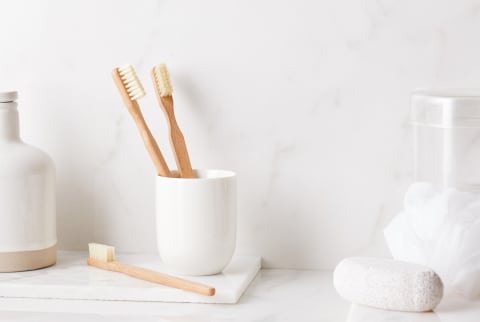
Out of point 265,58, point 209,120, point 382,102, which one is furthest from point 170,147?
point 382,102

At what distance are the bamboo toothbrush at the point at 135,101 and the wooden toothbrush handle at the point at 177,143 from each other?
2cm

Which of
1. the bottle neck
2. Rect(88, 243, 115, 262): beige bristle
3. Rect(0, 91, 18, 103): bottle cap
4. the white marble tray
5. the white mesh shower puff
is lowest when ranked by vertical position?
the white marble tray

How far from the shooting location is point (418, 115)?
97 cm

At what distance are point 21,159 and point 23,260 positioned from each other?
0.41 ft

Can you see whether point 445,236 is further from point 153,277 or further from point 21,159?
point 21,159

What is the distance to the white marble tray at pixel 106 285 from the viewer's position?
91 centimetres

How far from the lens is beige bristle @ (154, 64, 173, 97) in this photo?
101 centimetres

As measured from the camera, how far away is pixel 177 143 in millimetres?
996

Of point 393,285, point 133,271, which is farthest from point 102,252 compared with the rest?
point 393,285

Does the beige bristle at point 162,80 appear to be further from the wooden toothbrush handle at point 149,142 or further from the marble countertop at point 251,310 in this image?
the marble countertop at point 251,310

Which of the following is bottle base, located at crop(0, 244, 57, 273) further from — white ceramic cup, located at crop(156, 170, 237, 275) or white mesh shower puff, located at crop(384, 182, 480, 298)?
white mesh shower puff, located at crop(384, 182, 480, 298)

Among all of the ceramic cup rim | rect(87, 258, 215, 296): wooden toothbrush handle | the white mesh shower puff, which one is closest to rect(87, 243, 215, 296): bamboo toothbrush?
rect(87, 258, 215, 296): wooden toothbrush handle

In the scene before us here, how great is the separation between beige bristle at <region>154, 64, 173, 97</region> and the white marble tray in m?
0.22

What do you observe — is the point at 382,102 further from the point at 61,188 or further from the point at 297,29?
the point at 61,188
